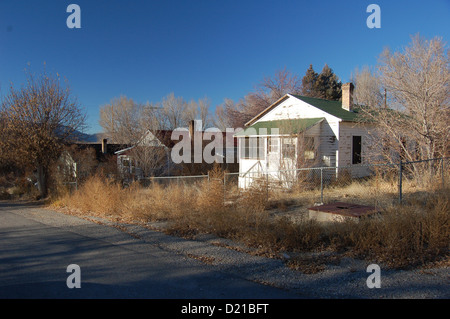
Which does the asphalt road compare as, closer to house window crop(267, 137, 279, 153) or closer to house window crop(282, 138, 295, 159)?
house window crop(282, 138, 295, 159)

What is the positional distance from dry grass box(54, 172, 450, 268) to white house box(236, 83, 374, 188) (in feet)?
13.5

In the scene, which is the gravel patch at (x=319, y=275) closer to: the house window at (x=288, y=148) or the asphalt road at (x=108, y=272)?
the asphalt road at (x=108, y=272)

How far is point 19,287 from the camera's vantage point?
4539 mm

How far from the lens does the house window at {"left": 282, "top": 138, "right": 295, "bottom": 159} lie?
1452 centimetres

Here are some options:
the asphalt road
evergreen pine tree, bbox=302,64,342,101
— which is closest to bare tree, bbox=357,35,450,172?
the asphalt road

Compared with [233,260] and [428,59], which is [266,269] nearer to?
[233,260]

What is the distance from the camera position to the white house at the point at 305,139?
14.7 metres

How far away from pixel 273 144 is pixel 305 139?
1.89 m

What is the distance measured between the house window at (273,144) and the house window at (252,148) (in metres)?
0.75

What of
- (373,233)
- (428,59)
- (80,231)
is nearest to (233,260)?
(373,233)

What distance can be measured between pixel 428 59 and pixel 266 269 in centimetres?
1037

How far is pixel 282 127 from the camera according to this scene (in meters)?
15.1

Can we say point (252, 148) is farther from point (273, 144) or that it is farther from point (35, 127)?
point (35, 127)

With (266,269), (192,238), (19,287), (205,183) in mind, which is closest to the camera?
(19,287)
